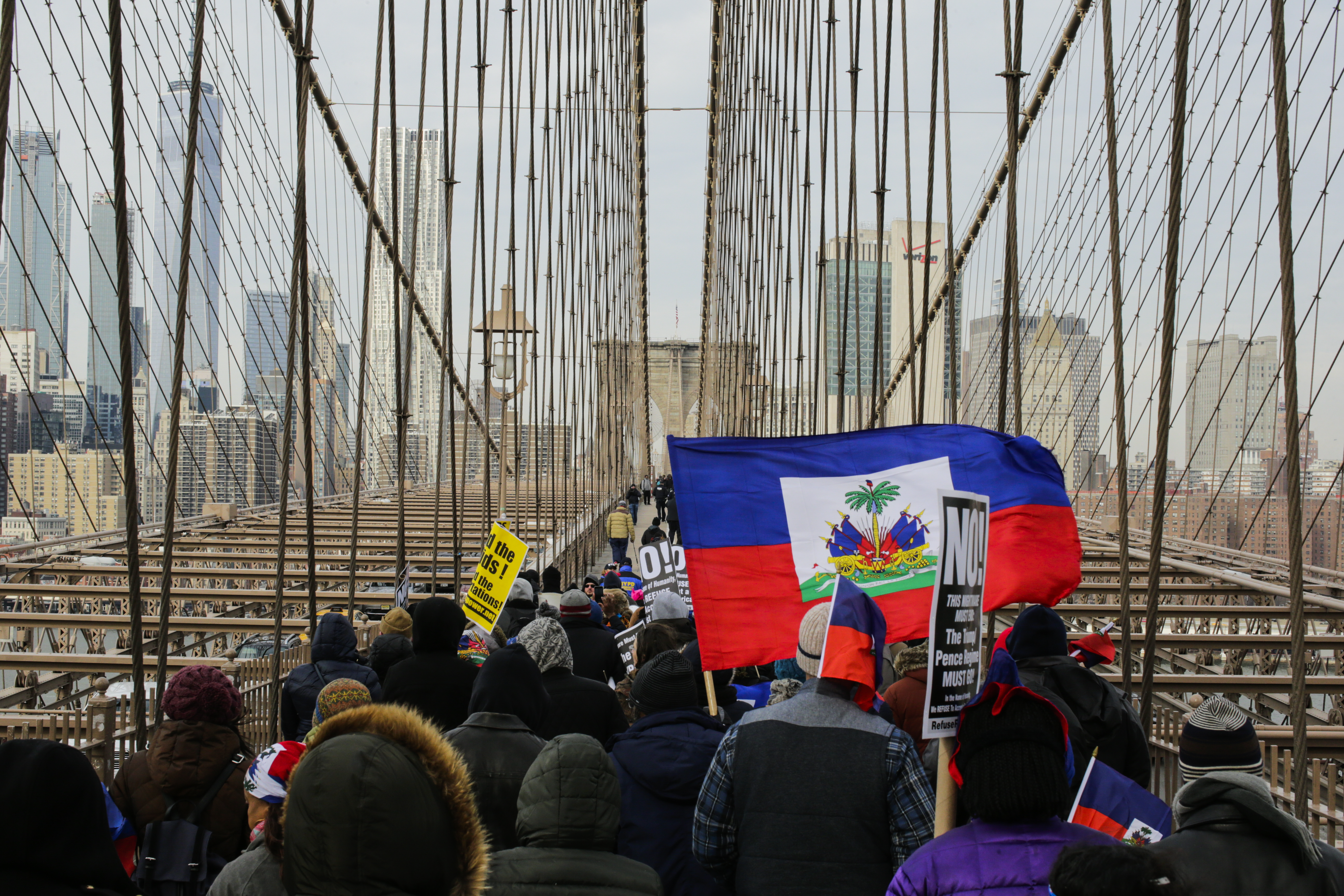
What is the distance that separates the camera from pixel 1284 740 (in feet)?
13.4

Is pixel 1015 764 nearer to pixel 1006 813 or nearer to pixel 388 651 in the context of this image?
pixel 1006 813

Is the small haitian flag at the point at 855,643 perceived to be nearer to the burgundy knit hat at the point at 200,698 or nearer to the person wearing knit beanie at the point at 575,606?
the burgundy knit hat at the point at 200,698

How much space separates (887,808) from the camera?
1907mm

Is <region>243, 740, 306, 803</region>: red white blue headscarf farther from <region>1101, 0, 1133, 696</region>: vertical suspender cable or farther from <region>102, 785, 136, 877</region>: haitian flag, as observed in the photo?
<region>1101, 0, 1133, 696</region>: vertical suspender cable

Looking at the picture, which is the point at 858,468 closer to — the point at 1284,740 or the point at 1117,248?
the point at 1117,248

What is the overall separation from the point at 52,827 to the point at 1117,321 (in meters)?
2.94

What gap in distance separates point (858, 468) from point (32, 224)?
32.9 feet

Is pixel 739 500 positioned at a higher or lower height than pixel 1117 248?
lower

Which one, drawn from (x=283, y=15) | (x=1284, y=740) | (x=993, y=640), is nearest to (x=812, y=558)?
(x=993, y=640)

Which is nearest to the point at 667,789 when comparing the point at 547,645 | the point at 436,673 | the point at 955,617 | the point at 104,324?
the point at 955,617

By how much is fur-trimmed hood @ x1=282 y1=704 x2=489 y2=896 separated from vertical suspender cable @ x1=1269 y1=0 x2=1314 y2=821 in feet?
5.54

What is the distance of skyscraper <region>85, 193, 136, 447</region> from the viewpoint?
440 inches

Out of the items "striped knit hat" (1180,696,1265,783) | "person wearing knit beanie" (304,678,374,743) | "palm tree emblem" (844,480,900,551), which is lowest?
"person wearing knit beanie" (304,678,374,743)

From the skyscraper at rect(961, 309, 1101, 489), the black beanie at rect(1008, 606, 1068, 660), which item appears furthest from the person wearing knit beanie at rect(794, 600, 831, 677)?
the skyscraper at rect(961, 309, 1101, 489)
